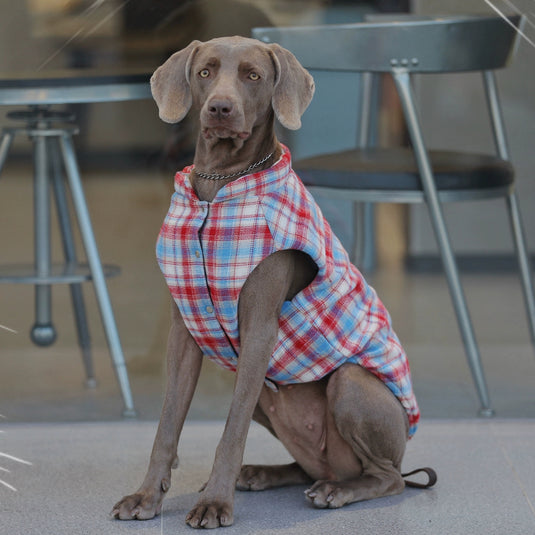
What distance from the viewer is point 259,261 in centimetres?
228

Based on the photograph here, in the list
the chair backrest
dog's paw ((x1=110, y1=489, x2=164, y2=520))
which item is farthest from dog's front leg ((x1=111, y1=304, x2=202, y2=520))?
the chair backrest

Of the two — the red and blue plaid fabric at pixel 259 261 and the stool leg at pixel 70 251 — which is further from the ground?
the red and blue plaid fabric at pixel 259 261

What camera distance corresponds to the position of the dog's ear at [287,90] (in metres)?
2.31

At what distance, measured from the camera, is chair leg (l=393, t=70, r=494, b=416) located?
324cm

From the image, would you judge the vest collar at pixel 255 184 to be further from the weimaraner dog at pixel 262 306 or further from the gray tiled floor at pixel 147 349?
the gray tiled floor at pixel 147 349

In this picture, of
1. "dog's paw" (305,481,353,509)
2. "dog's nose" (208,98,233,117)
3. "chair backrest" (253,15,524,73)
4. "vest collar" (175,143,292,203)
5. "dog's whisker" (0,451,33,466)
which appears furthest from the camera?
"chair backrest" (253,15,524,73)

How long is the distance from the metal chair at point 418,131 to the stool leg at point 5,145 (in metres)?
0.84

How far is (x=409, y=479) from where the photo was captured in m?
2.73

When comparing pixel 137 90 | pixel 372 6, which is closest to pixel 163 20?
pixel 137 90

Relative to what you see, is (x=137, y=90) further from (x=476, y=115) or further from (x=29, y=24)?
(x=476, y=115)

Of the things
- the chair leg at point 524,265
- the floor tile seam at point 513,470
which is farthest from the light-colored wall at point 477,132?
the floor tile seam at point 513,470

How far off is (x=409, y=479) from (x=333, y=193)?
970 millimetres

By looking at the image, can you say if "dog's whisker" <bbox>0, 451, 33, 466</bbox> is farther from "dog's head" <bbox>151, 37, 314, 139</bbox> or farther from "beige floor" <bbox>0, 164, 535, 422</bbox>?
"dog's head" <bbox>151, 37, 314, 139</bbox>

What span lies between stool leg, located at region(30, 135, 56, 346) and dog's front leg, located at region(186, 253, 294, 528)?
47.7 inches
